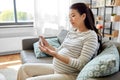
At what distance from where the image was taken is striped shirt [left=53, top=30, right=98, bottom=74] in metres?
1.15

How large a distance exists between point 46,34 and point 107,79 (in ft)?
8.73

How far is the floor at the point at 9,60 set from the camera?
2785mm

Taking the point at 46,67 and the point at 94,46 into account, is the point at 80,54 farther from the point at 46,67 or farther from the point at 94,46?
the point at 46,67

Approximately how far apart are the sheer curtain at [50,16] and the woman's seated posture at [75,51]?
6.51 feet

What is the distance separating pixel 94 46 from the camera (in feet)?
3.83

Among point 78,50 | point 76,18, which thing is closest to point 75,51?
point 78,50

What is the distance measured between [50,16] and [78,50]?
2299 mm

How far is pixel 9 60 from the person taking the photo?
121 inches

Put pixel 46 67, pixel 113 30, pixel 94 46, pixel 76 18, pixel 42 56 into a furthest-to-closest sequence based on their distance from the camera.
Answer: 1. pixel 113 30
2. pixel 42 56
3. pixel 46 67
4. pixel 76 18
5. pixel 94 46

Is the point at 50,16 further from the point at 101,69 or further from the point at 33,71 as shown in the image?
the point at 101,69

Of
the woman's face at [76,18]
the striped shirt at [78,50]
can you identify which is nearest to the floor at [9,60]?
the striped shirt at [78,50]

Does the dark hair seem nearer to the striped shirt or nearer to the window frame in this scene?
the striped shirt

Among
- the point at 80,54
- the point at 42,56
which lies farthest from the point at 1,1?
the point at 80,54

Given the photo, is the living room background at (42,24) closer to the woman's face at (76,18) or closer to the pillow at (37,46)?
the pillow at (37,46)
